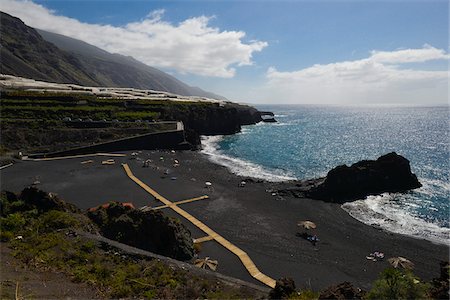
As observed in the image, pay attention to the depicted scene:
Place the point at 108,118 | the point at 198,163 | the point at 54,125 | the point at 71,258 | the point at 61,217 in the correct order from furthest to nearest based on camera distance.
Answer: the point at 108,118
the point at 54,125
the point at 198,163
the point at 61,217
the point at 71,258

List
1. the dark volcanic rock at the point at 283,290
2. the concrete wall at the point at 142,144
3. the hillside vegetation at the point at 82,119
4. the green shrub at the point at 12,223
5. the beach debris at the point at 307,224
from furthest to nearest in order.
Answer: the hillside vegetation at the point at 82,119, the concrete wall at the point at 142,144, the beach debris at the point at 307,224, the green shrub at the point at 12,223, the dark volcanic rock at the point at 283,290

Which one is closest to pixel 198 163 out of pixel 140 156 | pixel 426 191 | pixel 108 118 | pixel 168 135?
pixel 140 156

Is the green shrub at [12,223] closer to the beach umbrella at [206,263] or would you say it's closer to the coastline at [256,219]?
the beach umbrella at [206,263]

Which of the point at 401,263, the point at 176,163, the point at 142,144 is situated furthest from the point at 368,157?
the point at 401,263

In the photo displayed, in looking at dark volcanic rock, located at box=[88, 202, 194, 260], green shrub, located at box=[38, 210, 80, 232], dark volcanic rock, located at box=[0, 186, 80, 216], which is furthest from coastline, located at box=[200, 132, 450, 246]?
dark volcanic rock, located at box=[0, 186, 80, 216]

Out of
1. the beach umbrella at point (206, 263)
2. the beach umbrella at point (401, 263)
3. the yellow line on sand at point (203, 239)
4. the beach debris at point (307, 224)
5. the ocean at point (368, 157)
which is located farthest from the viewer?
the ocean at point (368, 157)

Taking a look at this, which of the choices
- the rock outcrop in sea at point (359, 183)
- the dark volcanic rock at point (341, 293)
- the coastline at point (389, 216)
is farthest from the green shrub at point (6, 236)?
the coastline at point (389, 216)

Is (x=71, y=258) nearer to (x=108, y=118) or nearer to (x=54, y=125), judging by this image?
(x=54, y=125)
